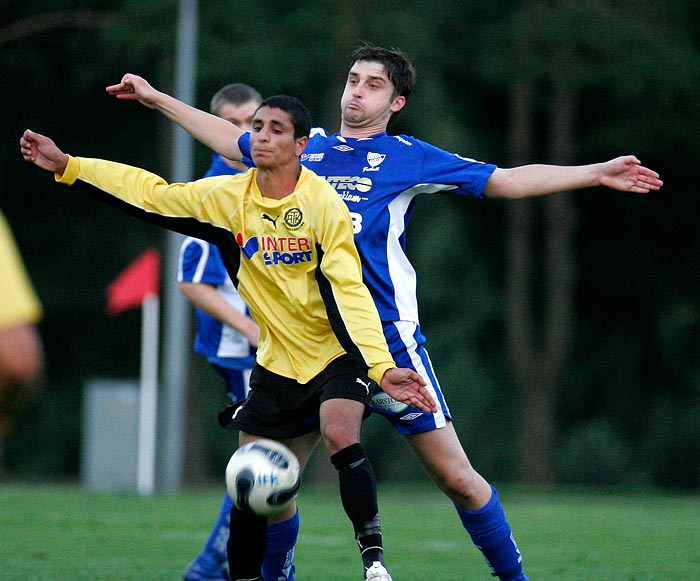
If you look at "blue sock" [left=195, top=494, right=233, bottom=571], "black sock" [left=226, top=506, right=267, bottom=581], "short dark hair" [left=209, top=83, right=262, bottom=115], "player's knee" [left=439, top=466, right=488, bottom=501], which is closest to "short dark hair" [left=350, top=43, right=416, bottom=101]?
"short dark hair" [left=209, top=83, right=262, bottom=115]

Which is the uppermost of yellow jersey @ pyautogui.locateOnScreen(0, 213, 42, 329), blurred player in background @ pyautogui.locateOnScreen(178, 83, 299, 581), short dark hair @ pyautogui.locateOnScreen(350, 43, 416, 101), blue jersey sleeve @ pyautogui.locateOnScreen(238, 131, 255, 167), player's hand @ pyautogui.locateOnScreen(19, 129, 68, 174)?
short dark hair @ pyautogui.locateOnScreen(350, 43, 416, 101)

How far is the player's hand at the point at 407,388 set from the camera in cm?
534

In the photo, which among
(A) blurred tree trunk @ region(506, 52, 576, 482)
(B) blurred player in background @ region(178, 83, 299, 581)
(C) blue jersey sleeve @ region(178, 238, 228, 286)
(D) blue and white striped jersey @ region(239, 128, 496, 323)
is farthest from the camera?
(A) blurred tree trunk @ region(506, 52, 576, 482)

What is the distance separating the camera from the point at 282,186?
18.5ft

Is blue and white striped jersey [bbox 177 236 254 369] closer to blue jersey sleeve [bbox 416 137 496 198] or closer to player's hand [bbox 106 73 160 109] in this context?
player's hand [bbox 106 73 160 109]

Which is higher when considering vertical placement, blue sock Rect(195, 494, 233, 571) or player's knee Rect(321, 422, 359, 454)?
player's knee Rect(321, 422, 359, 454)

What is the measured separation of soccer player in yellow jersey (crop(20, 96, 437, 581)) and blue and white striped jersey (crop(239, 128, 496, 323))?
274 mm

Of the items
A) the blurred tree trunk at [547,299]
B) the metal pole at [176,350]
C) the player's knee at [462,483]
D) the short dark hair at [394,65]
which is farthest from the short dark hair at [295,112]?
the blurred tree trunk at [547,299]

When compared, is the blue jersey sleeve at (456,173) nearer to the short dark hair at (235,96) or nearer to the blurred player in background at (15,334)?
the short dark hair at (235,96)

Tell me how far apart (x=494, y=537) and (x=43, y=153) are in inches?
92.8

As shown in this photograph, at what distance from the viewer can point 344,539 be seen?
959 cm

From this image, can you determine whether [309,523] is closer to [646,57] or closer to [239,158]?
[239,158]

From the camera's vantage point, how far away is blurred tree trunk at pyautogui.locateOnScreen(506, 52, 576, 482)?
74.6 feet

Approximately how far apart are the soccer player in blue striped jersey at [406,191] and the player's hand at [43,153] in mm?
549
